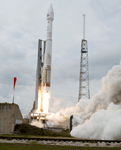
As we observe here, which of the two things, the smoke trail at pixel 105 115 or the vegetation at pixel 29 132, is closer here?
the smoke trail at pixel 105 115

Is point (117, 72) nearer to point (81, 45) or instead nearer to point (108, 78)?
point (108, 78)

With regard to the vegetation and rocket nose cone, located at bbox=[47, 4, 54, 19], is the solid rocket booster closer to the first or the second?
rocket nose cone, located at bbox=[47, 4, 54, 19]

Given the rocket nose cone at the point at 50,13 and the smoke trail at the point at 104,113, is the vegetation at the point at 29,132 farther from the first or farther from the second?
the rocket nose cone at the point at 50,13

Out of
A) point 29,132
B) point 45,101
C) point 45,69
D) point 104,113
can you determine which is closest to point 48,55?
point 45,69

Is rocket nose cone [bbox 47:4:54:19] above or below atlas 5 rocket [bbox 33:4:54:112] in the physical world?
above

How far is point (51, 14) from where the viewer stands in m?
46.2

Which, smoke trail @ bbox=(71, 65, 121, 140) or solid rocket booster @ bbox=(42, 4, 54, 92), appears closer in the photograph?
smoke trail @ bbox=(71, 65, 121, 140)

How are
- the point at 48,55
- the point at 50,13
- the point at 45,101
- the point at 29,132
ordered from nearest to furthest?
the point at 29,132 < the point at 45,101 < the point at 48,55 < the point at 50,13

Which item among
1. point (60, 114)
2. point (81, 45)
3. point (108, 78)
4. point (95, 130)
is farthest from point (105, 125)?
point (81, 45)

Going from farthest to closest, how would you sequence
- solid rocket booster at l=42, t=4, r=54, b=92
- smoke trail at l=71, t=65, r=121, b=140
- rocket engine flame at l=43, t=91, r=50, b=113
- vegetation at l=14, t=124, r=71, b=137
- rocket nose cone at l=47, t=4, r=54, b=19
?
rocket nose cone at l=47, t=4, r=54, b=19 < solid rocket booster at l=42, t=4, r=54, b=92 < rocket engine flame at l=43, t=91, r=50, b=113 < vegetation at l=14, t=124, r=71, b=137 < smoke trail at l=71, t=65, r=121, b=140

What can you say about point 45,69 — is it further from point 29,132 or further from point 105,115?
point 105,115

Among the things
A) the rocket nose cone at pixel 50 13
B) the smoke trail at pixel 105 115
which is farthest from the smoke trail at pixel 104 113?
the rocket nose cone at pixel 50 13

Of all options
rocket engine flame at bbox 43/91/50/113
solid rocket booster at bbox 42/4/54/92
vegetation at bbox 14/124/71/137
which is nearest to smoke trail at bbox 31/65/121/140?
vegetation at bbox 14/124/71/137

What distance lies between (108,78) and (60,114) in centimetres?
1774
